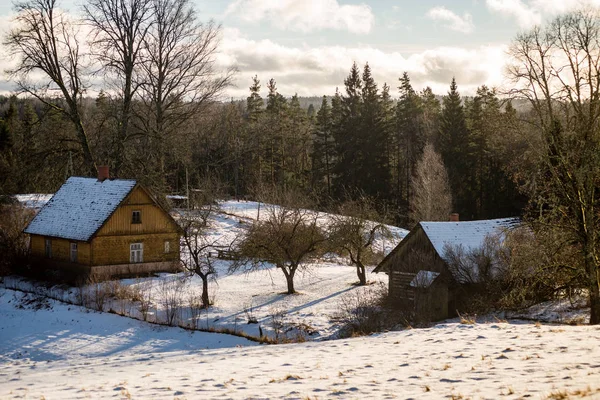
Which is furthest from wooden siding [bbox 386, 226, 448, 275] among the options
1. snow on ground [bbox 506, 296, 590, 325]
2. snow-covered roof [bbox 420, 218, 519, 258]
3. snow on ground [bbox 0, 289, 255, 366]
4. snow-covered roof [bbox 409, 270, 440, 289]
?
snow on ground [bbox 0, 289, 255, 366]

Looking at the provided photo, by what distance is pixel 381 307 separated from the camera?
2952cm

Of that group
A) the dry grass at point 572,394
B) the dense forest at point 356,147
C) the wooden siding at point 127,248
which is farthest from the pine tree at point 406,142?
the dry grass at point 572,394

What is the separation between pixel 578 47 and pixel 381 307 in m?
14.3

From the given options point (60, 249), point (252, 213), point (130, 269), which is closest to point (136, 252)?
point (130, 269)

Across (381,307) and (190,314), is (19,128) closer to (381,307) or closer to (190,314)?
(190,314)

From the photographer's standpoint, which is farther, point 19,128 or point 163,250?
point 19,128

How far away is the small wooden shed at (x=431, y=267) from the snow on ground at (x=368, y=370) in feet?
40.5

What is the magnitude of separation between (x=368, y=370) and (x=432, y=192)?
42367 millimetres

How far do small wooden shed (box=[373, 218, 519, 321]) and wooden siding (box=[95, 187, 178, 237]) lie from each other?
13.4 metres

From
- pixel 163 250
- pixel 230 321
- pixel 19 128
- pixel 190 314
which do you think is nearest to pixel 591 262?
pixel 230 321

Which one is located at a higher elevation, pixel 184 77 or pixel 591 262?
pixel 184 77

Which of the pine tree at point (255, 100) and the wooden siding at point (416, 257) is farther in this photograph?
the pine tree at point (255, 100)

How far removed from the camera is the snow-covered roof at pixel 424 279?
1158 inches

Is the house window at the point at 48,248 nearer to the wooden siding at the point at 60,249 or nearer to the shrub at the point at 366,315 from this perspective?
the wooden siding at the point at 60,249
